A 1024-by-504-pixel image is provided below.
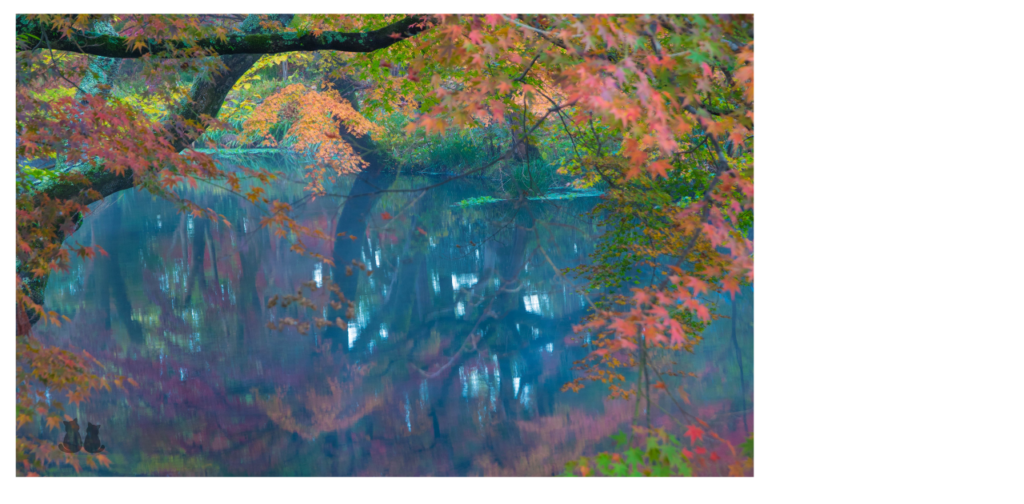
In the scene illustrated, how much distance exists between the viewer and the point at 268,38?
4.46 metres

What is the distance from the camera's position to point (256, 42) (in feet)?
14.7

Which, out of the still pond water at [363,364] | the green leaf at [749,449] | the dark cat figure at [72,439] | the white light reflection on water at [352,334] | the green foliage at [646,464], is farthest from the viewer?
the white light reflection on water at [352,334]

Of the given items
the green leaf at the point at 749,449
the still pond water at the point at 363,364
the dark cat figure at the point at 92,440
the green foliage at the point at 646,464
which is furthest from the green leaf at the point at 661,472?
the dark cat figure at the point at 92,440

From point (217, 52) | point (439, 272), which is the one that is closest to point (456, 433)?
point (217, 52)

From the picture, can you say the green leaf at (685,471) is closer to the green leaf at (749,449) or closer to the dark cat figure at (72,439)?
the green leaf at (749,449)

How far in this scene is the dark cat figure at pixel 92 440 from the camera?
4375 mm

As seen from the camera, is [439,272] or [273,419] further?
[439,272]

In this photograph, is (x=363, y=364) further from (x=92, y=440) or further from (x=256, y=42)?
(x=256, y=42)

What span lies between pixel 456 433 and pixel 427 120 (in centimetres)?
263

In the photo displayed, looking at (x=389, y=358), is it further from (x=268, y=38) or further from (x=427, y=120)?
(x=427, y=120)

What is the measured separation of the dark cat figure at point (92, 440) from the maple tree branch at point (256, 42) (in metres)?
2.74

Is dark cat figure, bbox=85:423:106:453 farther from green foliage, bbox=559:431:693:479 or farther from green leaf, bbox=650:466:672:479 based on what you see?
green leaf, bbox=650:466:672:479

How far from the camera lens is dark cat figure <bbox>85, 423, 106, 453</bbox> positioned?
438 centimetres

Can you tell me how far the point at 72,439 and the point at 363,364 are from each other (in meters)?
2.40
